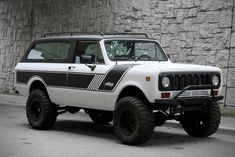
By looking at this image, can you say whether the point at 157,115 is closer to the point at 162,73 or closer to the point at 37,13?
the point at 162,73

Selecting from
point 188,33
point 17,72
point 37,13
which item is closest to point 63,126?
point 17,72

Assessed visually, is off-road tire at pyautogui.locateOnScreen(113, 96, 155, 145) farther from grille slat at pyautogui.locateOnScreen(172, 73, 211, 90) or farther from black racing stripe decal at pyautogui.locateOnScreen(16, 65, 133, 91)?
grille slat at pyautogui.locateOnScreen(172, 73, 211, 90)

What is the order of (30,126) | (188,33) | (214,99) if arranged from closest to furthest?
(214,99), (30,126), (188,33)

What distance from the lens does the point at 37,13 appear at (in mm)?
19500

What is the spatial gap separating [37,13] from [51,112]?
31.9ft

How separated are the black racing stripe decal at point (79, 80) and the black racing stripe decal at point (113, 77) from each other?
1.23 ft

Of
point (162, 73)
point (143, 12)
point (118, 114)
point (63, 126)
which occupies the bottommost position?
point (63, 126)

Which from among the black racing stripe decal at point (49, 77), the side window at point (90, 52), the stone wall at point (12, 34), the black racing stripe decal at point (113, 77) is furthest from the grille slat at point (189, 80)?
the stone wall at point (12, 34)

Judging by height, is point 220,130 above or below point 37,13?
below

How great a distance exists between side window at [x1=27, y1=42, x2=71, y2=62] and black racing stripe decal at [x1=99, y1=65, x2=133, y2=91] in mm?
1416

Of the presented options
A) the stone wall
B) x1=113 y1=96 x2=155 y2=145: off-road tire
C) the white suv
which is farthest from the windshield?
the stone wall

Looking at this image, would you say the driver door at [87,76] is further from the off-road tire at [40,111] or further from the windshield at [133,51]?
the off-road tire at [40,111]

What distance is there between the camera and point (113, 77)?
8.96 m

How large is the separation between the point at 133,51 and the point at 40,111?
87.5 inches
